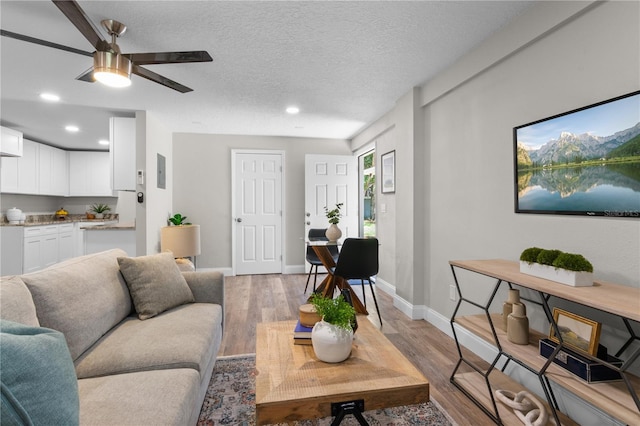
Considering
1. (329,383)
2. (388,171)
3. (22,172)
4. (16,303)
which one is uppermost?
(22,172)

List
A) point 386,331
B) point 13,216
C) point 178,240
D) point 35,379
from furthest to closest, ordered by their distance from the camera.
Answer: point 13,216, point 178,240, point 386,331, point 35,379

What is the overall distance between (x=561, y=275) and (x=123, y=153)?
4.49 meters

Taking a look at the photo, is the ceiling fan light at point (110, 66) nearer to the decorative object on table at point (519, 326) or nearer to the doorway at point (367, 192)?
the decorative object on table at point (519, 326)

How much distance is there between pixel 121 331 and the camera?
1773mm

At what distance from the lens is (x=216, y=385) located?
2.08 metres

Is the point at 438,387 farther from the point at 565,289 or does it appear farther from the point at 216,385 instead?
the point at 216,385

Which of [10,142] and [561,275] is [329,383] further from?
[10,142]

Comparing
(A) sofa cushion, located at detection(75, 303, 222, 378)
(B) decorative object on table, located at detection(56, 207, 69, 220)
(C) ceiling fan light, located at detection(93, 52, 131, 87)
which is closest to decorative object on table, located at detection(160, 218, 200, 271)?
(A) sofa cushion, located at detection(75, 303, 222, 378)

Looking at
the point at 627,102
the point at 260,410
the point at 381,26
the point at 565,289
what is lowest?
the point at 260,410

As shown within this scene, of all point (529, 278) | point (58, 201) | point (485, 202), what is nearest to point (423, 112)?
point (485, 202)

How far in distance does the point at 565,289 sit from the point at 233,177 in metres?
4.76

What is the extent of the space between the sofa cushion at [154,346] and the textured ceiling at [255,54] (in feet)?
6.22

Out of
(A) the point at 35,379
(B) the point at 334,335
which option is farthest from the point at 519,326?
(A) the point at 35,379

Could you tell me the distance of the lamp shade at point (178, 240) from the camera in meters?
4.33
